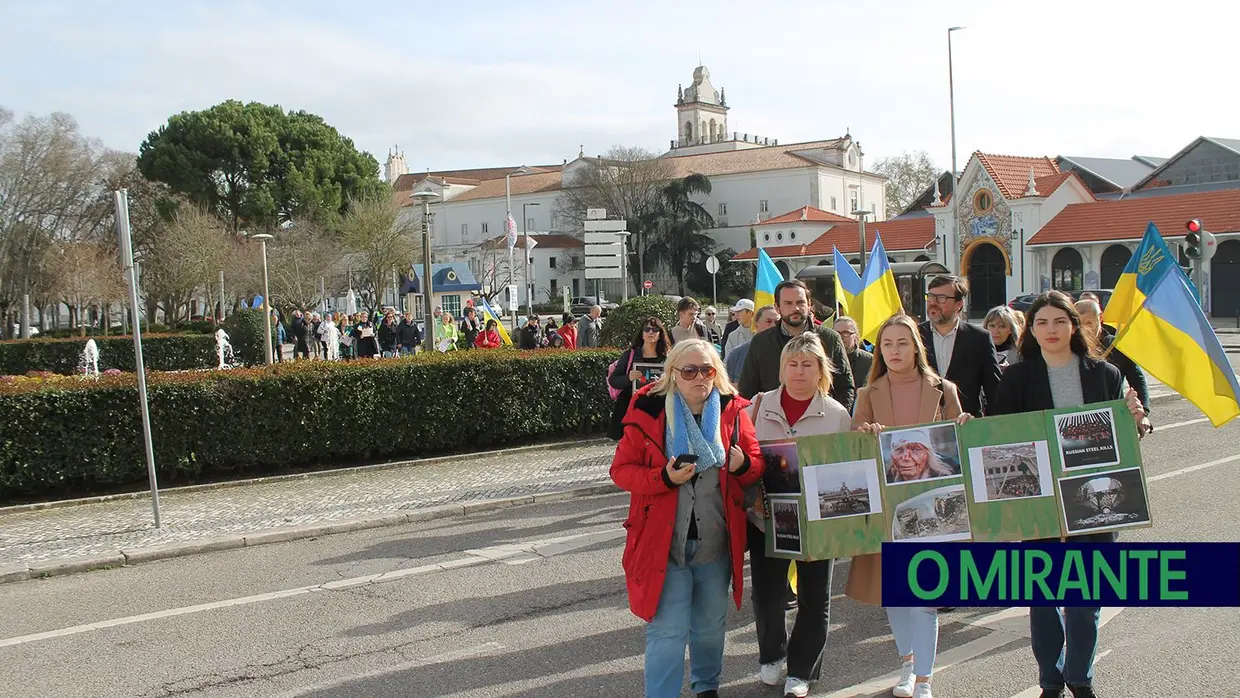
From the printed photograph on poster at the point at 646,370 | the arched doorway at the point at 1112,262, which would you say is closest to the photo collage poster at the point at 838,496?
the printed photograph on poster at the point at 646,370

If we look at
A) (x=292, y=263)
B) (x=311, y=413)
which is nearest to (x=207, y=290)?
(x=292, y=263)

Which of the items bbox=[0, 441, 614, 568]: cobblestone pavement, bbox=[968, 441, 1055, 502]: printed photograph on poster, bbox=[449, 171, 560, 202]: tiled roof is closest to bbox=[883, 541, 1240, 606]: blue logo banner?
bbox=[968, 441, 1055, 502]: printed photograph on poster

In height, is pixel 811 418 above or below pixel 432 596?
above

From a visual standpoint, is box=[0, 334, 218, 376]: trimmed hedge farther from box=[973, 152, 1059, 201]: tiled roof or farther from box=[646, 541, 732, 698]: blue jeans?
box=[973, 152, 1059, 201]: tiled roof

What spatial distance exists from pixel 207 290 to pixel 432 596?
44.8 meters

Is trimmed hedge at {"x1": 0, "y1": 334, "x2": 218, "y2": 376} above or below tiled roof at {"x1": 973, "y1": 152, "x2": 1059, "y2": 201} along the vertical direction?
below

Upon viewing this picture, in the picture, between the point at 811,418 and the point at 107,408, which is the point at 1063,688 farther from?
the point at 107,408

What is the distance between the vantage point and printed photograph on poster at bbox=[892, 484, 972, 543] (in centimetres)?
471

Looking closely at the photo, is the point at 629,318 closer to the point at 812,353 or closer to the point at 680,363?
the point at 812,353

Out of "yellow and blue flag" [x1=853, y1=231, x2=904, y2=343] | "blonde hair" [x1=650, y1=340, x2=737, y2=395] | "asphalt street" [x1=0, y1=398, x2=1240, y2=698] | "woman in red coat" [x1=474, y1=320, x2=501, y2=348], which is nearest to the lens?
"blonde hair" [x1=650, y1=340, x2=737, y2=395]

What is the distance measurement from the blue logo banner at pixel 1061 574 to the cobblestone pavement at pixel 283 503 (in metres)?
8.30

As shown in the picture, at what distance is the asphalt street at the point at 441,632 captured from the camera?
5.29 m

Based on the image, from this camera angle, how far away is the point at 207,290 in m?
48.0

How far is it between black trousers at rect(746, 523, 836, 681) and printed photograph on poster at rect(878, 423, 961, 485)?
577 millimetres
